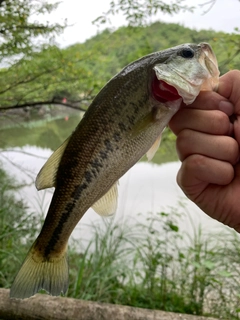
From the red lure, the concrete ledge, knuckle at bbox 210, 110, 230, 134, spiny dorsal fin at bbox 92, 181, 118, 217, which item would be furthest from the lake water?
the red lure

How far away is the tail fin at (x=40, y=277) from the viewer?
1.22 metres

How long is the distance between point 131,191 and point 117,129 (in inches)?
211

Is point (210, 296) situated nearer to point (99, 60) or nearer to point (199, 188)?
point (199, 188)

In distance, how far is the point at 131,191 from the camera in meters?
6.42

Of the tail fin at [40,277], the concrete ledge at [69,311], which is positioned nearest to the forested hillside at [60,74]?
the concrete ledge at [69,311]

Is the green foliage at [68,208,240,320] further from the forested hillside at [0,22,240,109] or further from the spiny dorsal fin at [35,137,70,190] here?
the spiny dorsal fin at [35,137,70,190]

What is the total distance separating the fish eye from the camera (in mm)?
1101

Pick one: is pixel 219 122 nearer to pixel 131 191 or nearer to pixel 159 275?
pixel 159 275

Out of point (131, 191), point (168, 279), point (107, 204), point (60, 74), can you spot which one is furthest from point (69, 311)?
point (131, 191)

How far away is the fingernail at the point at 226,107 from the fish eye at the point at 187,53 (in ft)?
0.61

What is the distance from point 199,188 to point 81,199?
42cm

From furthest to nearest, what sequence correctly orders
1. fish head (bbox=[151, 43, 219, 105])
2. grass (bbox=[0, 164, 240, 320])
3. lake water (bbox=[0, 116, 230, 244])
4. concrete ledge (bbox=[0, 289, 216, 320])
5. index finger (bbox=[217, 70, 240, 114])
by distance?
lake water (bbox=[0, 116, 230, 244]), grass (bbox=[0, 164, 240, 320]), concrete ledge (bbox=[0, 289, 216, 320]), index finger (bbox=[217, 70, 240, 114]), fish head (bbox=[151, 43, 219, 105])

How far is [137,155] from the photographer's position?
1.12 meters

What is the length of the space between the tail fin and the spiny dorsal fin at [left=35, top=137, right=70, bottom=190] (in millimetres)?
267
